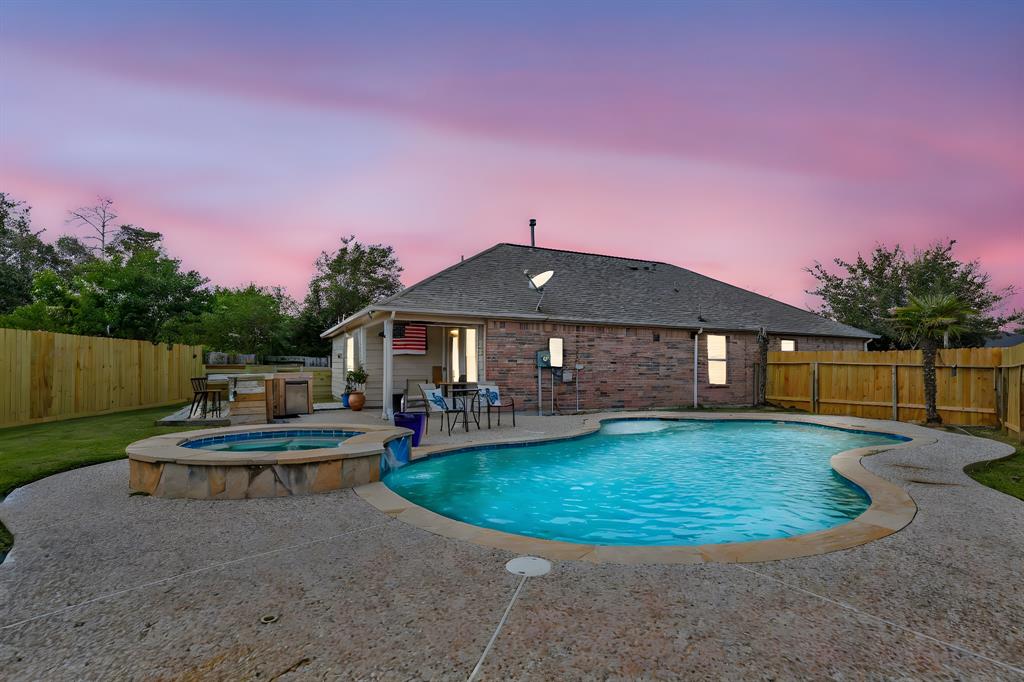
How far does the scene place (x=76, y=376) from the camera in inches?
422

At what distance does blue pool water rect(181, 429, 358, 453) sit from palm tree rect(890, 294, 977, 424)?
11.7 m

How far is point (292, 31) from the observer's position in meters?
9.05

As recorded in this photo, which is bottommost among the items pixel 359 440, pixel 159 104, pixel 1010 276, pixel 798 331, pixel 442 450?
pixel 442 450

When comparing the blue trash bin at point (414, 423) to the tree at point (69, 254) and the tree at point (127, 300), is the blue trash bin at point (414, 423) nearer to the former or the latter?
the tree at point (127, 300)

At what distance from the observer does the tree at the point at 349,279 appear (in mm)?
37062

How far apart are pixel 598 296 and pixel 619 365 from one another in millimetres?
2402

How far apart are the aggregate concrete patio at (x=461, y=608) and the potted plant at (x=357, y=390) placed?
31.8ft

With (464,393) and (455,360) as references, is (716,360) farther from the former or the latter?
(464,393)

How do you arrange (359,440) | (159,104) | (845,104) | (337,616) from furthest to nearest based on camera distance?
1. (159,104)
2. (845,104)
3. (359,440)
4. (337,616)

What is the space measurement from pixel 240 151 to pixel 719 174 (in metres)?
12.9

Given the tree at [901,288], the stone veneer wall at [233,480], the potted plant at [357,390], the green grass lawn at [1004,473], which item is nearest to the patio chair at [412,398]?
the potted plant at [357,390]

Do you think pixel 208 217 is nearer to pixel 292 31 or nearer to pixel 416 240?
pixel 416 240

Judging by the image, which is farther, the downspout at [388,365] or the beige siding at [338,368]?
the beige siding at [338,368]

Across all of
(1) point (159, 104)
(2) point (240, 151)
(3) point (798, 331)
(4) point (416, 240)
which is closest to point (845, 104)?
(3) point (798, 331)
